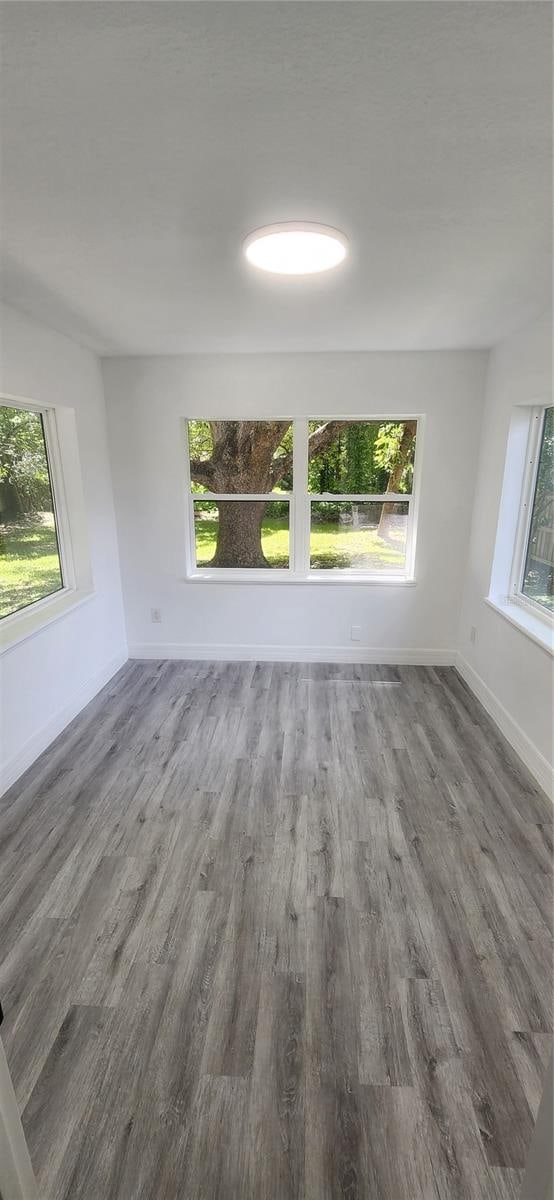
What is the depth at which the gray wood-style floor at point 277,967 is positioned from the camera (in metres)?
1.20

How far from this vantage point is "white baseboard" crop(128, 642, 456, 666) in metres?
4.10

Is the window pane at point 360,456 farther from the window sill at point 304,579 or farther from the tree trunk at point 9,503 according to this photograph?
the tree trunk at point 9,503

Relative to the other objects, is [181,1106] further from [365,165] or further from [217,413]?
[217,413]

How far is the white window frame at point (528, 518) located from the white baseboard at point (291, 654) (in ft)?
3.13

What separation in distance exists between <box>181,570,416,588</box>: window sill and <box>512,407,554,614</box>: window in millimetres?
902

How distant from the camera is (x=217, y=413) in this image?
12.2 ft

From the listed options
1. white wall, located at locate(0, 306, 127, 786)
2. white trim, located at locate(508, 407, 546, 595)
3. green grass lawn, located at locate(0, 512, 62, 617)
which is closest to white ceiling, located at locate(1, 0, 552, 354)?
white wall, located at locate(0, 306, 127, 786)

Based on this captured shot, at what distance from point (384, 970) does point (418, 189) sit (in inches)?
96.4

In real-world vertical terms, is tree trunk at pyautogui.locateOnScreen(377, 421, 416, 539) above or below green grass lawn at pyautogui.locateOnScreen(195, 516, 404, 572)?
above

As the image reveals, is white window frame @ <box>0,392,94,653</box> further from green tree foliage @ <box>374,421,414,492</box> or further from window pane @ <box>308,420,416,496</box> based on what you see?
green tree foliage @ <box>374,421,414,492</box>

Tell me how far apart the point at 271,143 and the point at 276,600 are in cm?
307

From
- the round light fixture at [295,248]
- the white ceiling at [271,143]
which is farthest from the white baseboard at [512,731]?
the round light fixture at [295,248]

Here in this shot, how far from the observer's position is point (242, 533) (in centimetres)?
405

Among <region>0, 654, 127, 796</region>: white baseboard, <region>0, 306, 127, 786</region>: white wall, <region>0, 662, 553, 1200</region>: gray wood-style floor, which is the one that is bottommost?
<region>0, 662, 553, 1200</region>: gray wood-style floor
